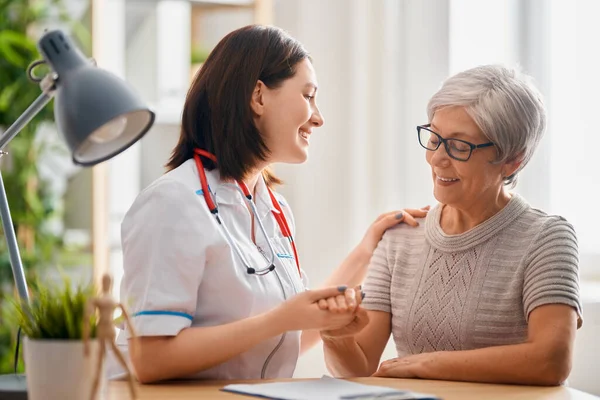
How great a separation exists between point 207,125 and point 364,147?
3.66 feet

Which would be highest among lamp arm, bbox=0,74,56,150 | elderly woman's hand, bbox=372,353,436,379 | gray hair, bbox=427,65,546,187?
lamp arm, bbox=0,74,56,150

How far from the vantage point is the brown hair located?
6.19ft

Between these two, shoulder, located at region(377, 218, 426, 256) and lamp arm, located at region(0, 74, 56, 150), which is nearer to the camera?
lamp arm, located at region(0, 74, 56, 150)

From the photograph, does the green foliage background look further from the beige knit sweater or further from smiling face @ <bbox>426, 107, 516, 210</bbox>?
smiling face @ <bbox>426, 107, 516, 210</bbox>

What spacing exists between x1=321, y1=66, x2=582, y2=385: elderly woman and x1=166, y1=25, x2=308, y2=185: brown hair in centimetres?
42

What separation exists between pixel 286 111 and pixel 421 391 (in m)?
0.74

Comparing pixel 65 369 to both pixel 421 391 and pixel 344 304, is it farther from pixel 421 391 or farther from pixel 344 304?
pixel 421 391

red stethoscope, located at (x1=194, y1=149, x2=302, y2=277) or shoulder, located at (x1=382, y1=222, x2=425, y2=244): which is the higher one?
red stethoscope, located at (x1=194, y1=149, x2=302, y2=277)

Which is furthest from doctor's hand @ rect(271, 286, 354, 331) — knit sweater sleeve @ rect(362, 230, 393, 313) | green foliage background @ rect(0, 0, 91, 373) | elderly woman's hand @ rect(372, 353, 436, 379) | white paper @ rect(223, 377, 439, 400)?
green foliage background @ rect(0, 0, 91, 373)

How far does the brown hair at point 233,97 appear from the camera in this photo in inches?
74.2

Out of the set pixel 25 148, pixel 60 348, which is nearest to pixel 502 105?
pixel 60 348

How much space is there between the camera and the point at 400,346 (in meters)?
2.08

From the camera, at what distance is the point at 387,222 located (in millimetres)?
2221

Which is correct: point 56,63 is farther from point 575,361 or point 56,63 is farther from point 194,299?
point 575,361
